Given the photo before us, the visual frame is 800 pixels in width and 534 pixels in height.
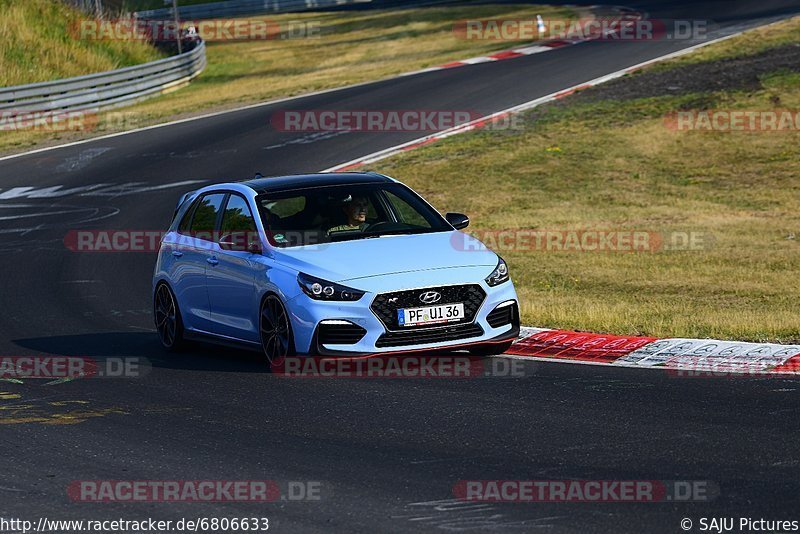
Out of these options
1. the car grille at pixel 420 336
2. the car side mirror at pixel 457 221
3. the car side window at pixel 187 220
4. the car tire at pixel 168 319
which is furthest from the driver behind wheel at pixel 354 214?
the car tire at pixel 168 319

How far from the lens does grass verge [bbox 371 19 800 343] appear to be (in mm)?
14312

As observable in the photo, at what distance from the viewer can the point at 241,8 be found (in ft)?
261

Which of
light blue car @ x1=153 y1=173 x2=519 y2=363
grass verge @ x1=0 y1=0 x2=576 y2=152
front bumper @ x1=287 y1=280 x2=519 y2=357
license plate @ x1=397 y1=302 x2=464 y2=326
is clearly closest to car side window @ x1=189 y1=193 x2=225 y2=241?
light blue car @ x1=153 y1=173 x2=519 y2=363

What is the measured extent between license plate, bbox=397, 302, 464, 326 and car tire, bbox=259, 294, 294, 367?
35.9 inches

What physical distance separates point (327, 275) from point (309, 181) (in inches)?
69.8


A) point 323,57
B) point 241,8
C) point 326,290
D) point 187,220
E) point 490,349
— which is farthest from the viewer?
point 241,8

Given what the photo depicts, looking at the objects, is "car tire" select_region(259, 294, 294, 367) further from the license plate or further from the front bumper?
the license plate

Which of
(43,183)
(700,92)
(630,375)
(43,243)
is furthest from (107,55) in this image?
(630,375)

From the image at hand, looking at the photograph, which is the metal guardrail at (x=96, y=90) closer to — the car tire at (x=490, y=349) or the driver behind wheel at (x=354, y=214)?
the driver behind wheel at (x=354, y=214)

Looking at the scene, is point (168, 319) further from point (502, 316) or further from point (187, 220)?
point (502, 316)

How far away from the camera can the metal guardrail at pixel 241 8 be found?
7806cm

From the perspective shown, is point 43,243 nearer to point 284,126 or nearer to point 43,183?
point 43,183

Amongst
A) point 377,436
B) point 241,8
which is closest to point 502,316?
point 377,436

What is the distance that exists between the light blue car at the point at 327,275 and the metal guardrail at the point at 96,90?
21813 mm
